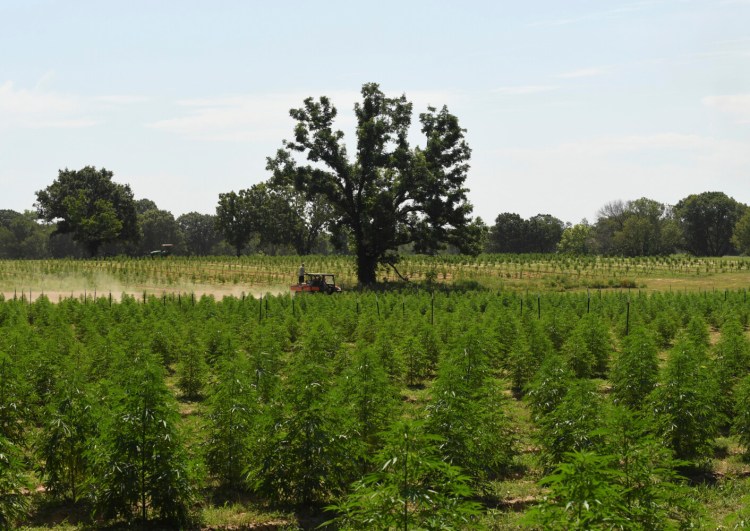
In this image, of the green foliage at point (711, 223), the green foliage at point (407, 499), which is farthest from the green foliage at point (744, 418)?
the green foliage at point (711, 223)

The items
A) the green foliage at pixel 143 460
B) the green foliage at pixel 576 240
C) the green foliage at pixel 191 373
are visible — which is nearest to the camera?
the green foliage at pixel 143 460

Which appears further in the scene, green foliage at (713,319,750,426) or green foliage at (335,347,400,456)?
green foliage at (713,319,750,426)

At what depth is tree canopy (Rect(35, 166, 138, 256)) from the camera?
8781 cm

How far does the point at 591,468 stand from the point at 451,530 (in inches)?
65.2

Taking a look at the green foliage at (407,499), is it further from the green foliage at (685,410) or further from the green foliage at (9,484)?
the green foliage at (685,410)

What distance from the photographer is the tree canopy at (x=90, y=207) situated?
87.8m

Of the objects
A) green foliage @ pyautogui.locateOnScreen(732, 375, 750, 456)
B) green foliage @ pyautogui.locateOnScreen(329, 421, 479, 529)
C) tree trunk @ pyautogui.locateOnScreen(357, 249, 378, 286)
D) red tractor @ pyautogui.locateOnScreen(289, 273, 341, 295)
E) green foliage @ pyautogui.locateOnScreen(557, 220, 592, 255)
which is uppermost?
green foliage @ pyautogui.locateOnScreen(557, 220, 592, 255)

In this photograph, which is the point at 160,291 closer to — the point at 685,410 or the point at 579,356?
the point at 579,356

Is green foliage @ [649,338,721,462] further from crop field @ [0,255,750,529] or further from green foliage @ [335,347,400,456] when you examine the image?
green foliage @ [335,347,400,456]

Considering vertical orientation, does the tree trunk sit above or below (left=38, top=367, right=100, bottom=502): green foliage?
above

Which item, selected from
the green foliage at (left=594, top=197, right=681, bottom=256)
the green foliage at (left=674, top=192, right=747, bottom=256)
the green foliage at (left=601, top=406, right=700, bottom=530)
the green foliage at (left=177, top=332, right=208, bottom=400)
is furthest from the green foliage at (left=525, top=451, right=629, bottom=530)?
the green foliage at (left=674, top=192, right=747, bottom=256)

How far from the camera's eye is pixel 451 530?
799 centimetres

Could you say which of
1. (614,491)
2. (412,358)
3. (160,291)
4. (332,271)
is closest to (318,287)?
(160,291)

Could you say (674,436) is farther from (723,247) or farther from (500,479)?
(723,247)
